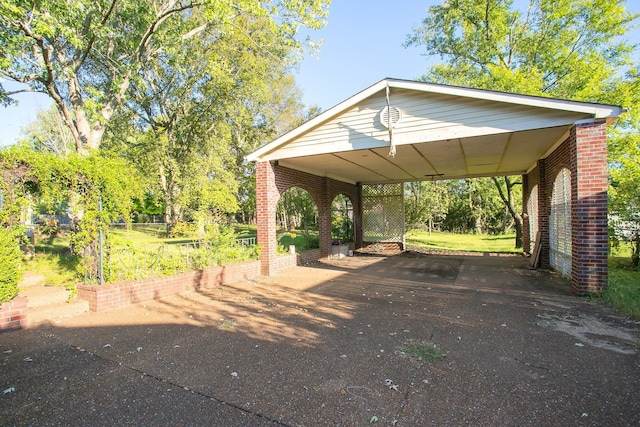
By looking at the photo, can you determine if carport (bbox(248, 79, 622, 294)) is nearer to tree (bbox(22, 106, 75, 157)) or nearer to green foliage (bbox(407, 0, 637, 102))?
green foliage (bbox(407, 0, 637, 102))

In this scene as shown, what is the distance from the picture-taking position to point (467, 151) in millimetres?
7898

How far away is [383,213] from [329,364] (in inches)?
424

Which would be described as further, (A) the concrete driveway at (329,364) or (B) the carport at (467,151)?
(B) the carport at (467,151)

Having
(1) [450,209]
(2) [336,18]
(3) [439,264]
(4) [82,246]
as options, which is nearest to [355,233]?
(3) [439,264]

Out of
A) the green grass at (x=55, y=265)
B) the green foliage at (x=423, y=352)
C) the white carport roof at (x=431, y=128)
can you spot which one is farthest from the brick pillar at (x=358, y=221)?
the green foliage at (x=423, y=352)

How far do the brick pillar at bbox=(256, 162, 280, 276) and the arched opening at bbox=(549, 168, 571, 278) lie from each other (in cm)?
678

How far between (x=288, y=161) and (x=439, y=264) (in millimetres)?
5692

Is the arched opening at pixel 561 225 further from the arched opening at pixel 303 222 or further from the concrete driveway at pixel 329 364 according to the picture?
the arched opening at pixel 303 222

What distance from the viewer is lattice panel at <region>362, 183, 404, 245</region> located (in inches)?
524

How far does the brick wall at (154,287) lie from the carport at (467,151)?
3.83 feet

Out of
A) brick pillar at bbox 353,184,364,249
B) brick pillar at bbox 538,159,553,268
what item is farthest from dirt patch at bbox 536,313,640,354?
brick pillar at bbox 353,184,364,249

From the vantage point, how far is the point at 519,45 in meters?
14.4

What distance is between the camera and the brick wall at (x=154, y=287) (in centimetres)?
513

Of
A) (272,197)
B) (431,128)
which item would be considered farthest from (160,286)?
(431,128)
